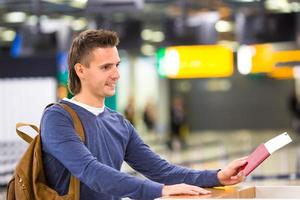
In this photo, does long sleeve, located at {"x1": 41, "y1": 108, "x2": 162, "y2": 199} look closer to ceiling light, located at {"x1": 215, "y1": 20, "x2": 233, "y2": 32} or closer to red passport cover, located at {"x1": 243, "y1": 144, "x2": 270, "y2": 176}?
red passport cover, located at {"x1": 243, "y1": 144, "x2": 270, "y2": 176}

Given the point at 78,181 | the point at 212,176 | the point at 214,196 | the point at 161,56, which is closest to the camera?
the point at 214,196

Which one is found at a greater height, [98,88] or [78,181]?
[98,88]

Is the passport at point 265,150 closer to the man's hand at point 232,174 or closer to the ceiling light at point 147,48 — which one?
the man's hand at point 232,174

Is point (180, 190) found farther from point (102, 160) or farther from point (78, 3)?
point (78, 3)

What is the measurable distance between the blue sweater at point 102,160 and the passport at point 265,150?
0.85 ft

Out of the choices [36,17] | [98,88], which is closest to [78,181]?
[98,88]

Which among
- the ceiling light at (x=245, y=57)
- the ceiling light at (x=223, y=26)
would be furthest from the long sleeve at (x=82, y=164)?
the ceiling light at (x=245, y=57)

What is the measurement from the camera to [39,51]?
54.4ft

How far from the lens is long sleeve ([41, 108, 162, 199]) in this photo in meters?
3.41

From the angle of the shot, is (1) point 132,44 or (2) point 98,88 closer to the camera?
(2) point 98,88

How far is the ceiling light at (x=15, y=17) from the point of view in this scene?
630 inches

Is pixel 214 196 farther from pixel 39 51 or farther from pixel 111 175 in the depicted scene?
pixel 39 51

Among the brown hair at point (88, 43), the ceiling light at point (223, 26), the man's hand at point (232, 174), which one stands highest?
the ceiling light at point (223, 26)

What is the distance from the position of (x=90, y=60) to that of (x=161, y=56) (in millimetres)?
19936
